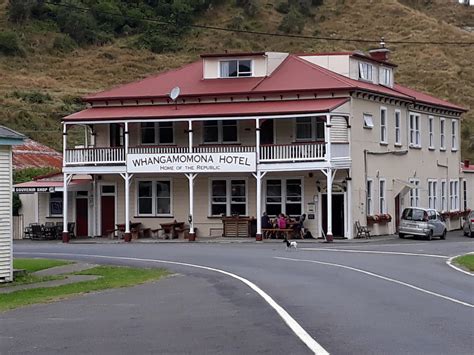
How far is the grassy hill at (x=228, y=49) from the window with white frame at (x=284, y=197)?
2788cm

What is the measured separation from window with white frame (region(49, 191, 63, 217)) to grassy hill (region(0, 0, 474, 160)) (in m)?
21.2

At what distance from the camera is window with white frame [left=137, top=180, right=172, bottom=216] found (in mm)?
50406

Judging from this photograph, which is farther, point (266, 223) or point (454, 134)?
point (454, 134)

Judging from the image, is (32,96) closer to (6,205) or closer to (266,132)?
(266,132)

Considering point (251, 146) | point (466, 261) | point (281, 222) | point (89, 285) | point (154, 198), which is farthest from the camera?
point (154, 198)

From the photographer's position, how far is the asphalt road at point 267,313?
14.0m

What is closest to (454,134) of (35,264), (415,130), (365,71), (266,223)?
(415,130)

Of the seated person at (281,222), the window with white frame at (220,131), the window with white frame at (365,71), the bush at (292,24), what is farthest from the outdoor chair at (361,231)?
the bush at (292,24)

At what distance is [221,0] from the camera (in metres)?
116

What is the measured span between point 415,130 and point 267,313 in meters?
38.8

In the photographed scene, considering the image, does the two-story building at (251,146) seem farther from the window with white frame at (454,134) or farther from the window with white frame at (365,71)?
the window with white frame at (454,134)

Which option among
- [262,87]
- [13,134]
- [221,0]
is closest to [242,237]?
[262,87]

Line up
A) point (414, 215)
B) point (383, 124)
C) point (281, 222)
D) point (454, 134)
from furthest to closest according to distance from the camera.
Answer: point (454, 134), point (383, 124), point (414, 215), point (281, 222)

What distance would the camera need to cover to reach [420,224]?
156 feet
